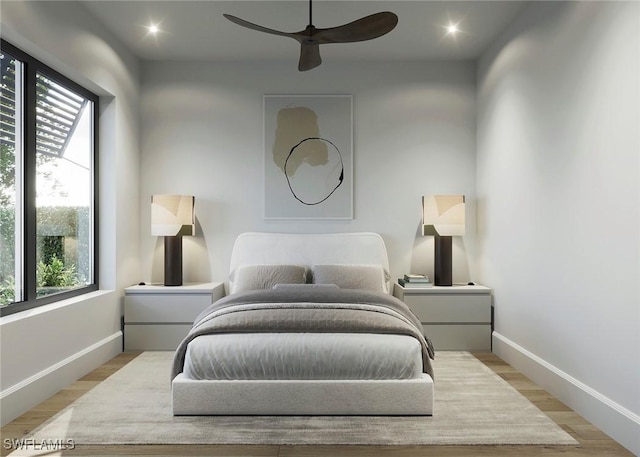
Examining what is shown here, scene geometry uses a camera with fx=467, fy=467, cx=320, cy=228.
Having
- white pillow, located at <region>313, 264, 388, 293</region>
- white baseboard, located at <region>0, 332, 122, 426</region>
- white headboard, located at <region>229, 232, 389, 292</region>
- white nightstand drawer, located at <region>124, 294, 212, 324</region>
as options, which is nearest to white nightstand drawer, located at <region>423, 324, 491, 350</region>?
white pillow, located at <region>313, 264, 388, 293</region>

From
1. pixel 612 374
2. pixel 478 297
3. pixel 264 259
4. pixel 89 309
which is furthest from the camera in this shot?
pixel 264 259

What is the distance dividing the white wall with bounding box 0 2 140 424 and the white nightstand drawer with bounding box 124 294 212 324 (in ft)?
0.38

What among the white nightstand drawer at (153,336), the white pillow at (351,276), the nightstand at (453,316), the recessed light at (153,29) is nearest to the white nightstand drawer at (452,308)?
the nightstand at (453,316)

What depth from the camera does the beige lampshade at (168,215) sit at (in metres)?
4.26

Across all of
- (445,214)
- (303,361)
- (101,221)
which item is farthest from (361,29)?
(101,221)

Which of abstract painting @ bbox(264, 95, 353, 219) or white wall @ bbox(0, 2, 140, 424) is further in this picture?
abstract painting @ bbox(264, 95, 353, 219)

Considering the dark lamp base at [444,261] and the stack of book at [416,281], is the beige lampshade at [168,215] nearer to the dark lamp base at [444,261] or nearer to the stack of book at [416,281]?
the stack of book at [416,281]

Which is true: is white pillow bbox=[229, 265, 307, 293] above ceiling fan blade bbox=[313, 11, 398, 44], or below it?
below

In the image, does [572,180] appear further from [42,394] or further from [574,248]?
[42,394]

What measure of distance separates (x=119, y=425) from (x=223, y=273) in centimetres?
224

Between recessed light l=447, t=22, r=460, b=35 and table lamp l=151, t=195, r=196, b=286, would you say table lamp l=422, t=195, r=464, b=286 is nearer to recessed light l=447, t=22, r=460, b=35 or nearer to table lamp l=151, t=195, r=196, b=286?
recessed light l=447, t=22, r=460, b=35

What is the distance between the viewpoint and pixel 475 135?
4.71 metres

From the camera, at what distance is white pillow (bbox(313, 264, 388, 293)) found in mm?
4051

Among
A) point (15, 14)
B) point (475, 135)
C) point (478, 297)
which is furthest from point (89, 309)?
point (475, 135)
